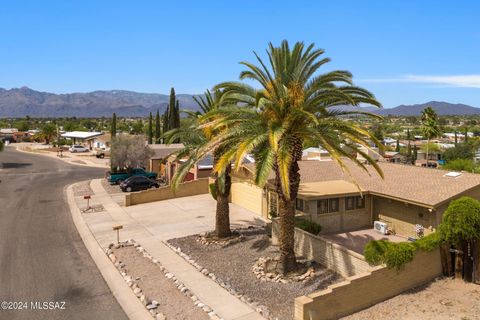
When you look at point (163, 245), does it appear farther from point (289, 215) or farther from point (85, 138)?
point (85, 138)

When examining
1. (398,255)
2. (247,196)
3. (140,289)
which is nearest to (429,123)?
(247,196)

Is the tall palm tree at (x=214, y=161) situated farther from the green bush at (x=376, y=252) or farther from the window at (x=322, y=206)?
the green bush at (x=376, y=252)

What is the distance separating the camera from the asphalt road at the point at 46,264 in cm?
1326

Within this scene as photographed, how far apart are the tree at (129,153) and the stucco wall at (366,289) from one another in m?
32.3

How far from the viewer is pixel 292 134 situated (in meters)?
14.7

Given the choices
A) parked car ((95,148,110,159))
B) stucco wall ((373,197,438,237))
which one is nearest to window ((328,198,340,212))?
stucco wall ((373,197,438,237))

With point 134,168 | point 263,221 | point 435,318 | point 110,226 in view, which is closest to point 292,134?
point 435,318

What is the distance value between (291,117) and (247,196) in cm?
1446

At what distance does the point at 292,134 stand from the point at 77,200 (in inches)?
932

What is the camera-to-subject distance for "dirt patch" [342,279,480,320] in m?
12.6

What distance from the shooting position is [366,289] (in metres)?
13.2

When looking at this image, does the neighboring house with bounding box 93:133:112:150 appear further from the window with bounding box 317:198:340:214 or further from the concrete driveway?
the window with bounding box 317:198:340:214

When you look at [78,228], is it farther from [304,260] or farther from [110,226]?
[304,260]

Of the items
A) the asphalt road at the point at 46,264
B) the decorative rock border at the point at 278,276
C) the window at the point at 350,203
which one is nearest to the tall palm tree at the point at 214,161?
the decorative rock border at the point at 278,276
